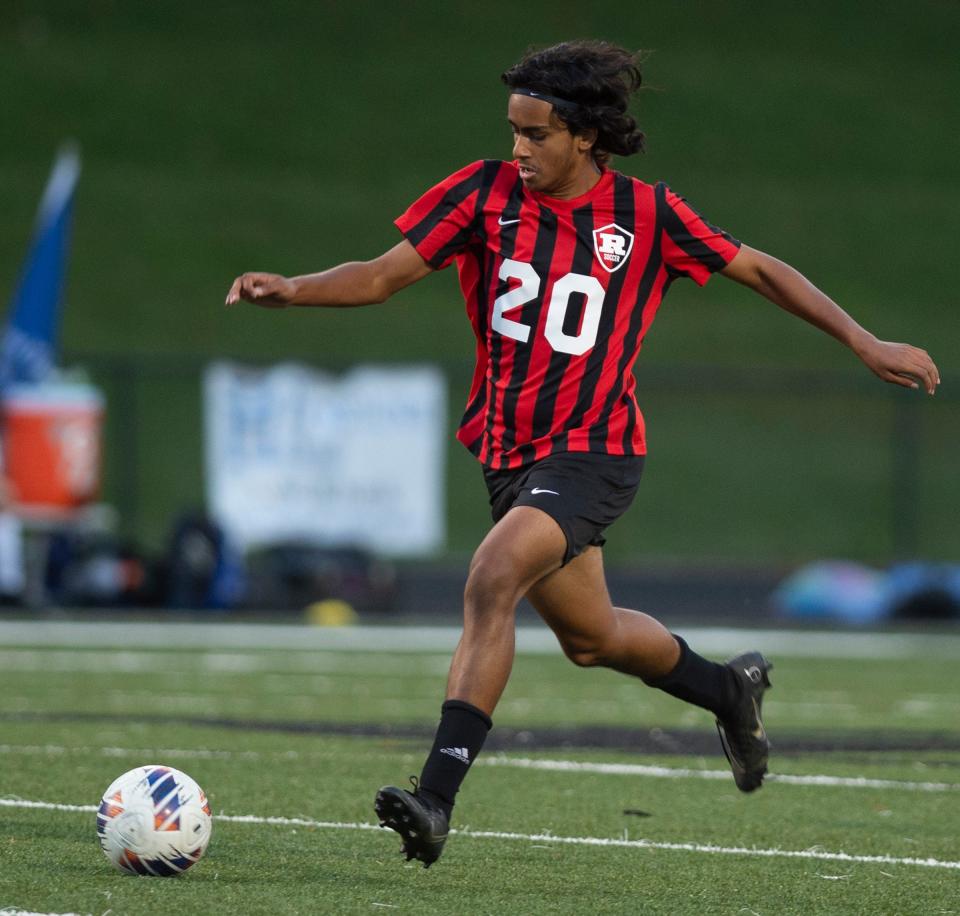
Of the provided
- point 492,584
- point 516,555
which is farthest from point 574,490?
point 492,584

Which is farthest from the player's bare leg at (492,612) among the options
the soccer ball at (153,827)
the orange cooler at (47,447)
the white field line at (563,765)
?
the orange cooler at (47,447)

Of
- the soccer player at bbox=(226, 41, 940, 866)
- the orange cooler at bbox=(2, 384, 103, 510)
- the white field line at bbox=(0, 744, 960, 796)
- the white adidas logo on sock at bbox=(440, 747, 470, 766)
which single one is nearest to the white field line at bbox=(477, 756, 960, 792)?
the white field line at bbox=(0, 744, 960, 796)

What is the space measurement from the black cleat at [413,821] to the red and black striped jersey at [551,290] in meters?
1.17

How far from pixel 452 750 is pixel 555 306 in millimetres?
1331

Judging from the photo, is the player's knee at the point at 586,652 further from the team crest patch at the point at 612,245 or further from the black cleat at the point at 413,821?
the team crest patch at the point at 612,245

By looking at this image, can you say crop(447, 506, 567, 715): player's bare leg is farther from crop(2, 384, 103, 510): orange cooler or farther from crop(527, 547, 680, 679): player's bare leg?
crop(2, 384, 103, 510): orange cooler

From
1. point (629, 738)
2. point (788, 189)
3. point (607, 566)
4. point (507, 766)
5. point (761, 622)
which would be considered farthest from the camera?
point (788, 189)

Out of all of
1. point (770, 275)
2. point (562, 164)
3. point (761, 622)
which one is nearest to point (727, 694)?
point (770, 275)

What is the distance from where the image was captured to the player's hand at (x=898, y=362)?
5570 millimetres

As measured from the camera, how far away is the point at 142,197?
29.9 meters

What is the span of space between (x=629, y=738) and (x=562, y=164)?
12.5 ft

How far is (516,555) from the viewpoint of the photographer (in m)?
5.20

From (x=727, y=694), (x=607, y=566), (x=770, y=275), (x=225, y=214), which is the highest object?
(x=770, y=275)

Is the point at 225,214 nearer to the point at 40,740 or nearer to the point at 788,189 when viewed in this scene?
the point at 788,189
